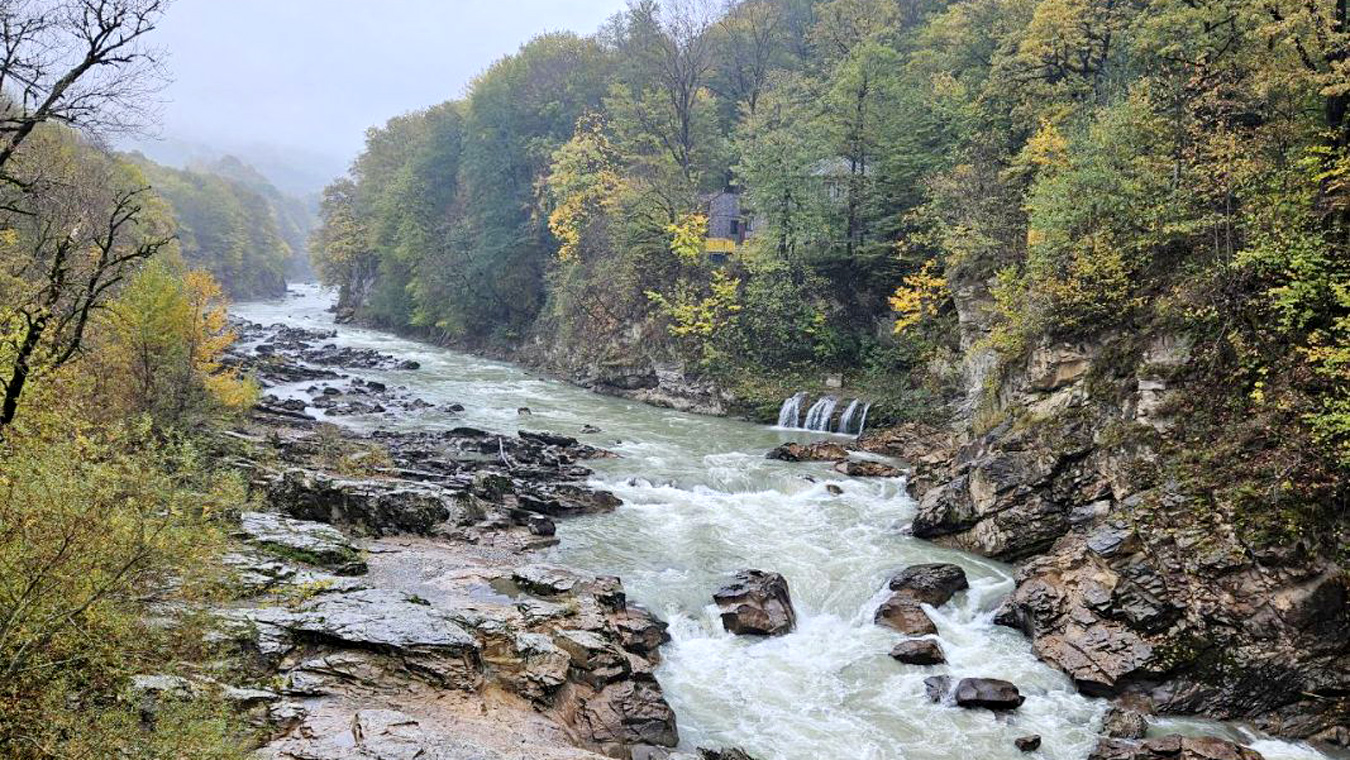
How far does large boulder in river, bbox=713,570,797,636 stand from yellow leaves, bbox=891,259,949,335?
19.2 meters

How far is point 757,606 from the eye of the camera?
47.8 feet

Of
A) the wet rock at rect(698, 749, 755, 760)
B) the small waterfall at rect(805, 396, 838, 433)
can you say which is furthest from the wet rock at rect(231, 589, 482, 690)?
the small waterfall at rect(805, 396, 838, 433)

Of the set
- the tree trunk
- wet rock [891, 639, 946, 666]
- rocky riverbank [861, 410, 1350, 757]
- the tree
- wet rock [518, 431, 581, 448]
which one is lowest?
wet rock [891, 639, 946, 666]

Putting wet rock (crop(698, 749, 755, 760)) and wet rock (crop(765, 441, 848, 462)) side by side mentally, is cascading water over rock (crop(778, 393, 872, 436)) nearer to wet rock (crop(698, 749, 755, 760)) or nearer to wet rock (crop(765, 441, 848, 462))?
wet rock (crop(765, 441, 848, 462))

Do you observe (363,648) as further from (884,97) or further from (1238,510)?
(884,97)

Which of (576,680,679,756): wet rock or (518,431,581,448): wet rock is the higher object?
(518,431,581,448): wet rock

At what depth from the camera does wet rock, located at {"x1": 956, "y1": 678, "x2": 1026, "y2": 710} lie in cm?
1172

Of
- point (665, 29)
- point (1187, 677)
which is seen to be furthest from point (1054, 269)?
point (665, 29)

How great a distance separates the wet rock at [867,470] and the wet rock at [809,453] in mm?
1168

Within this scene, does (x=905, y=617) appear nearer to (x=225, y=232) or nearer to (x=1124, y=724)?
(x=1124, y=724)

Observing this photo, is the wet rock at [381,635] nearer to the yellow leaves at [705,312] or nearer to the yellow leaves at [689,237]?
the yellow leaves at [705,312]

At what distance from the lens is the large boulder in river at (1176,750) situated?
1026cm

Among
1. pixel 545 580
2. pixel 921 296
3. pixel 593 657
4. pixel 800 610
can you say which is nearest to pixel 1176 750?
pixel 800 610

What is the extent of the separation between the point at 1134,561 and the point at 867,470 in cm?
1043
